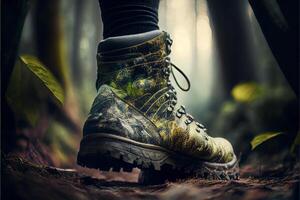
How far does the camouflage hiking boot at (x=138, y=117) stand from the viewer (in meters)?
0.92

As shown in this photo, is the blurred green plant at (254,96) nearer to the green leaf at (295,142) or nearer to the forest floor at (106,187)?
the green leaf at (295,142)

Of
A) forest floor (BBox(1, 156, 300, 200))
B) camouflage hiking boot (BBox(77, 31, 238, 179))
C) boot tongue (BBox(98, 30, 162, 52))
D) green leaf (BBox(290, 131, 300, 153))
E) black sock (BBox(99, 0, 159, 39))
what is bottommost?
forest floor (BBox(1, 156, 300, 200))

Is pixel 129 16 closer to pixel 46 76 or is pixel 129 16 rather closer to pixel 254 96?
pixel 46 76

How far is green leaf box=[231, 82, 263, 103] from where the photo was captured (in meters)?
1.14

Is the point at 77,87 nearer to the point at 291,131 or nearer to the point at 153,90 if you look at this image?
the point at 153,90

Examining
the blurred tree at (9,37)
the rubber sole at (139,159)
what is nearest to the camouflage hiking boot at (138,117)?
the rubber sole at (139,159)

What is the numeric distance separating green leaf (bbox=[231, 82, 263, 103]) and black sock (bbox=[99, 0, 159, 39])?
31 cm

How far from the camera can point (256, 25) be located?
115 cm

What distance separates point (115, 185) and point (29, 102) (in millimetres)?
318

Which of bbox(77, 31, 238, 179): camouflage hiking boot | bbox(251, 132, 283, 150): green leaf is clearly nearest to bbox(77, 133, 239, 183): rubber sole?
bbox(77, 31, 238, 179): camouflage hiking boot

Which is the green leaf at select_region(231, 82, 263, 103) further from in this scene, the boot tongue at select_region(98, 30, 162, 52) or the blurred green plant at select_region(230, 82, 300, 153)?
the boot tongue at select_region(98, 30, 162, 52)

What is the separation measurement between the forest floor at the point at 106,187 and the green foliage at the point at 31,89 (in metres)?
0.13

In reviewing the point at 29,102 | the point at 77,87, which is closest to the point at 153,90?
the point at 77,87

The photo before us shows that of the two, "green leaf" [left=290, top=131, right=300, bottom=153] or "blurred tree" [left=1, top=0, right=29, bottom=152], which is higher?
"blurred tree" [left=1, top=0, right=29, bottom=152]
